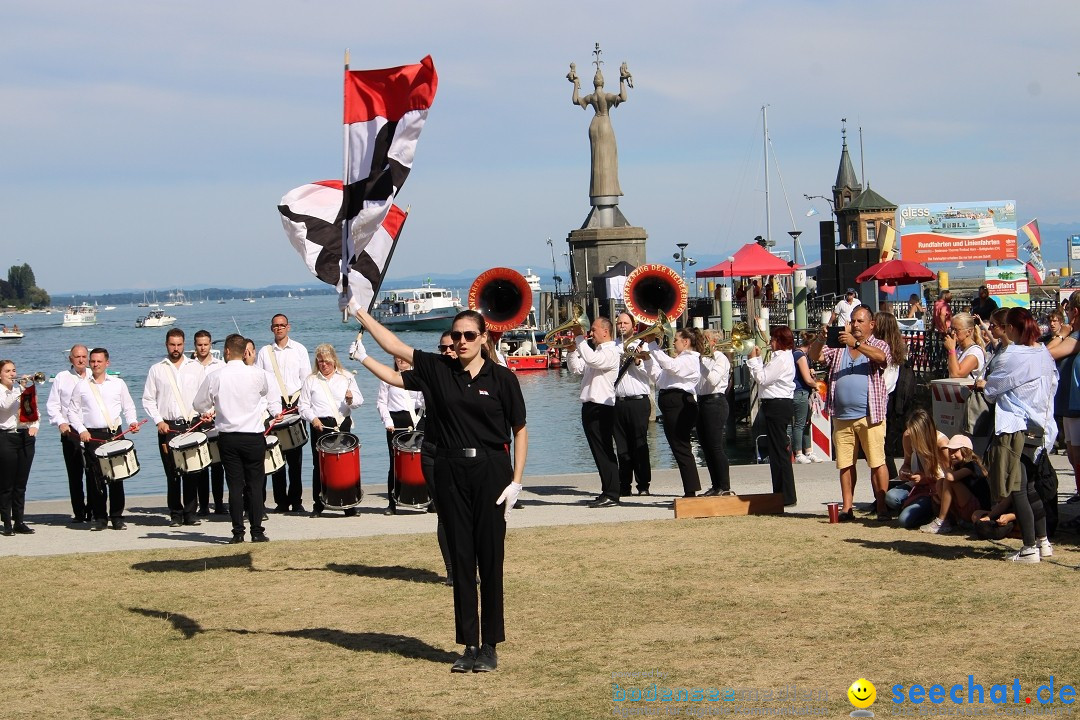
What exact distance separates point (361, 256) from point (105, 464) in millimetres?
4789

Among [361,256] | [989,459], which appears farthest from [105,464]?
[989,459]

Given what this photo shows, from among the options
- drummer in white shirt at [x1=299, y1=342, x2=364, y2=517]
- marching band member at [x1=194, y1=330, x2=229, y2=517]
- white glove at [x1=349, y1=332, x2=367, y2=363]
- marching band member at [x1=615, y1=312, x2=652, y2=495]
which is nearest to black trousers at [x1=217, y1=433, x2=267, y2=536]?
marching band member at [x1=194, y1=330, x2=229, y2=517]

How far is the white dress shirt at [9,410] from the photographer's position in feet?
38.1

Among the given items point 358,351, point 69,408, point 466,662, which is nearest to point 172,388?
point 69,408

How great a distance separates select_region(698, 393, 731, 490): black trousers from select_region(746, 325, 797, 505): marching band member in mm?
414

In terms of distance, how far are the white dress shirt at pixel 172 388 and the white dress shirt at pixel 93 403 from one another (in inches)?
11.0

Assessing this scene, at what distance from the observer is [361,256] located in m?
7.94

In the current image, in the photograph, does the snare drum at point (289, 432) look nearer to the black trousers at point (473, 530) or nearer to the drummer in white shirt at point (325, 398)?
the drummer in white shirt at point (325, 398)

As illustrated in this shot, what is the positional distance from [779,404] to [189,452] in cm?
533

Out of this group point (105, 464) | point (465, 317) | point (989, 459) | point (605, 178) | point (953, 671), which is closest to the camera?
point (953, 671)

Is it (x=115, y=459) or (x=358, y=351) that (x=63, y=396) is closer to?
(x=115, y=459)

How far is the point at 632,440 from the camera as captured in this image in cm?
1265

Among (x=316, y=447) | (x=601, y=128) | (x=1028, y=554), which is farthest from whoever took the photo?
(x=601, y=128)

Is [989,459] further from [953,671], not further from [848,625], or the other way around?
[953,671]
